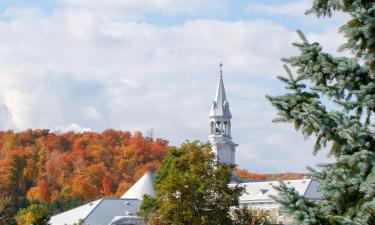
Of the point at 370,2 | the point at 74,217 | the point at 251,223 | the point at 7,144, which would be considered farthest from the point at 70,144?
the point at 370,2

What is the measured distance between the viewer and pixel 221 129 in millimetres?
105312

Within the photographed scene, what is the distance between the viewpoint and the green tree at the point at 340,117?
11.6 meters

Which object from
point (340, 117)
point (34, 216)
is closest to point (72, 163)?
point (34, 216)

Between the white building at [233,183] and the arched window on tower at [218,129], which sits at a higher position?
the arched window on tower at [218,129]

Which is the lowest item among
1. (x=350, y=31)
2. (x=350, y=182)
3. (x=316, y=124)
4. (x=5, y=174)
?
(x=350, y=182)

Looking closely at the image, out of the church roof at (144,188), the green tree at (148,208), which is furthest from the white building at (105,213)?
the green tree at (148,208)

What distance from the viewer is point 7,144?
170000mm

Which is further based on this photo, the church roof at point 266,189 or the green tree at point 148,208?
the church roof at point 266,189

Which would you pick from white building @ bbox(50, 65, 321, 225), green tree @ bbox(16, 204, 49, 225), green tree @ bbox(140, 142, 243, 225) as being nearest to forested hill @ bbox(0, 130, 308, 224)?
white building @ bbox(50, 65, 321, 225)

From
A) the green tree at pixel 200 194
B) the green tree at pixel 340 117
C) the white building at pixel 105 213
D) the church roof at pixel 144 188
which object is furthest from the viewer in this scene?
the church roof at pixel 144 188

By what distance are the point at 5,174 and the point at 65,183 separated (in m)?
10.4

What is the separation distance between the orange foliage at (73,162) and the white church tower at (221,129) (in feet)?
105

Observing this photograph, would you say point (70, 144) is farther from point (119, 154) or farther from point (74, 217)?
point (74, 217)

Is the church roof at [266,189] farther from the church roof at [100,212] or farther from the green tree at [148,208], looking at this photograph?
the green tree at [148,208]
